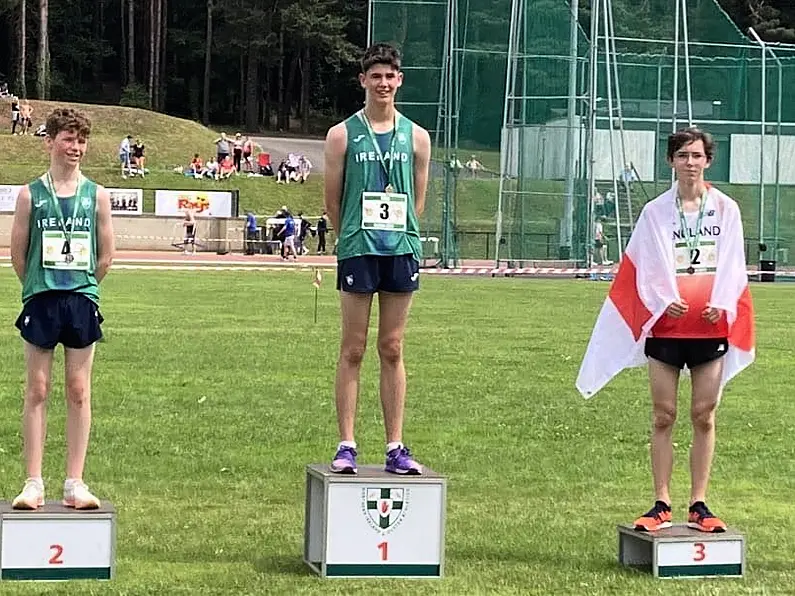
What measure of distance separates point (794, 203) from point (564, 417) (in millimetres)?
28964

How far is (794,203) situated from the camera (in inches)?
1555

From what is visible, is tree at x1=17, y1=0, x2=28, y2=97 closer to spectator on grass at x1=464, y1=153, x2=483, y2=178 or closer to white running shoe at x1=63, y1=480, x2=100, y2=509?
spectator on grass at x1=464, y1=153, x2=483, y2=178

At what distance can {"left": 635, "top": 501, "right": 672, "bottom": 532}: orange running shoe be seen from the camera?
7.18 meters

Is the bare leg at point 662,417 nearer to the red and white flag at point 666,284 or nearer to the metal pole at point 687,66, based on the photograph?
the red and white flag at point 666,284

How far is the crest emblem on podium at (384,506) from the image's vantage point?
6.83 meters

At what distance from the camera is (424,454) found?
411 inches

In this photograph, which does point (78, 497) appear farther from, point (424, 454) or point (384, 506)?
point (424, 454)

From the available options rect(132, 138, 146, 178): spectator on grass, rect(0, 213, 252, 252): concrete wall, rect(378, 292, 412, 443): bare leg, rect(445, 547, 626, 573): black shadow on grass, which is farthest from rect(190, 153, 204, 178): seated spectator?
rect(378, 292, 412, 443): bare leg

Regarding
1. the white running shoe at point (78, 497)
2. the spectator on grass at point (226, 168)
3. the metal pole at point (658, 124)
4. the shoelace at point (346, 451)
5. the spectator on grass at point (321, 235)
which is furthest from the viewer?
the spectator on grass at point (226, 168)

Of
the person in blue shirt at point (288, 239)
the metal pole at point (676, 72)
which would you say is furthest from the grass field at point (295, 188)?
the person in blue shirt at point (288, 239)

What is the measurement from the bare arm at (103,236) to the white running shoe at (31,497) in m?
0.99

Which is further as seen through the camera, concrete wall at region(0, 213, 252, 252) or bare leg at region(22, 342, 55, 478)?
concrete wall at region(0, 213, 252, 252)

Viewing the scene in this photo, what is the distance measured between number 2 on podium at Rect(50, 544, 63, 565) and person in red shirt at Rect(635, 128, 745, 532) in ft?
8.96

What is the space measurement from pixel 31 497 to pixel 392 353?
181 cm
